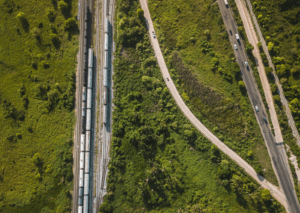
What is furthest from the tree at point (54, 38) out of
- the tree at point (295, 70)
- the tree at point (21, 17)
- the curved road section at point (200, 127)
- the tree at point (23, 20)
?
the tree at point (295, 70)

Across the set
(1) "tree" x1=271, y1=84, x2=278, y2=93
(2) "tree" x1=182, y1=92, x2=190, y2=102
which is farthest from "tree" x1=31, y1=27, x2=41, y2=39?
(1) "tree" x1=271, y1=84, x2=278, y2=93

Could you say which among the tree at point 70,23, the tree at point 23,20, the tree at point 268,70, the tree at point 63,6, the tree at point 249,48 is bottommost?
the tree at point 268,70

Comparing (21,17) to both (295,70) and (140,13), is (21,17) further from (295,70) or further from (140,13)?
(295,70)

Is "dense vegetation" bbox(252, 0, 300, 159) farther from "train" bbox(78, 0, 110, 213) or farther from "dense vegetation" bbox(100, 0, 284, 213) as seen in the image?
"train" bbox(78, 0, 110, 213)

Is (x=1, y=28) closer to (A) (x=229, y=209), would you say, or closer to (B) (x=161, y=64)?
(B) (x=161, y=64)

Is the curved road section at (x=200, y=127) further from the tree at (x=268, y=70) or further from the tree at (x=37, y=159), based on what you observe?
the tree at (x=37, y=159)

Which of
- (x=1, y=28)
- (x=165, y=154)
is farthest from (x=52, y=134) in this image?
(x=1, y=28)
